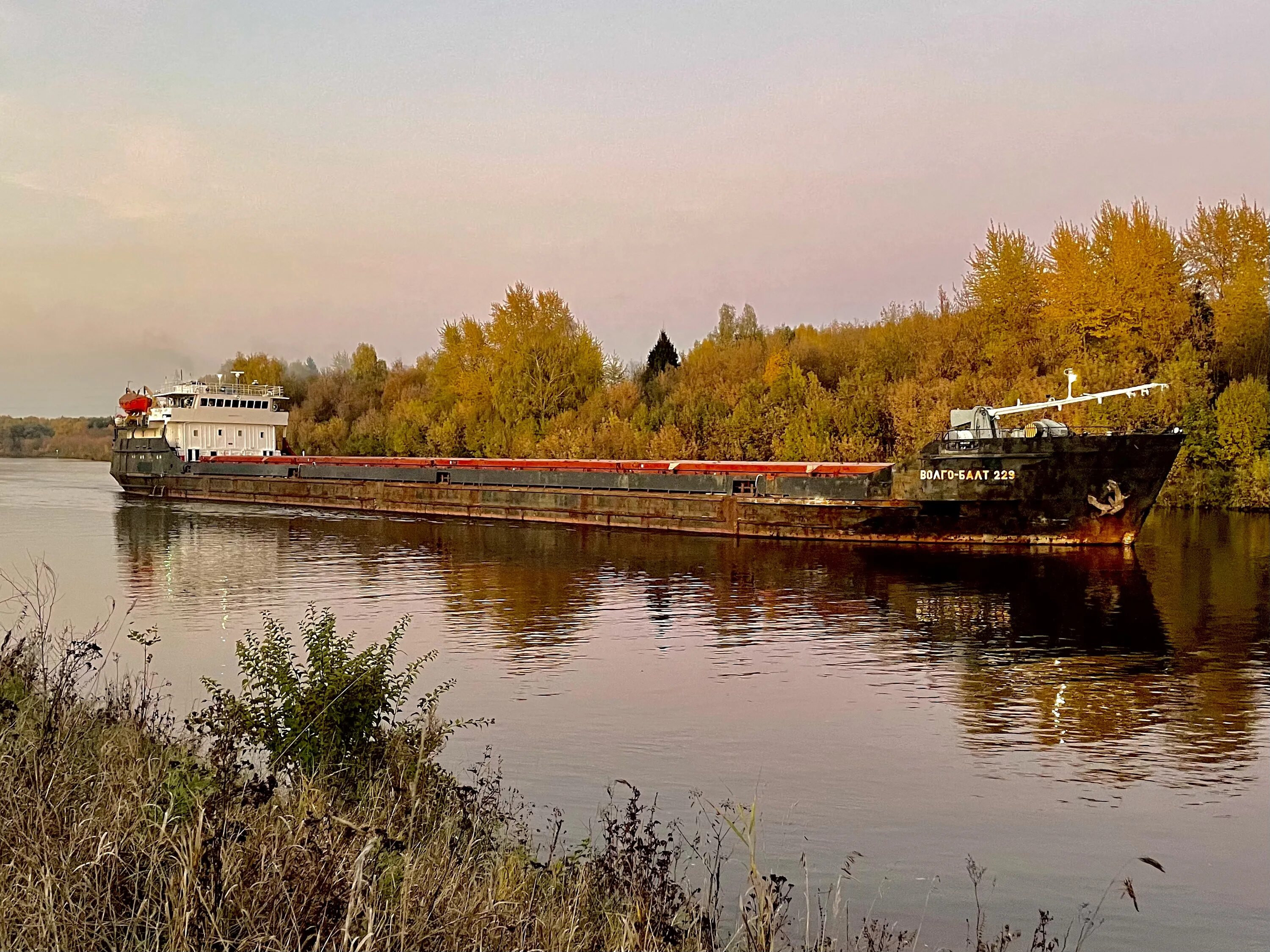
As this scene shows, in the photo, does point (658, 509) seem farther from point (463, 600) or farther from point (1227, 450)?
point (1227, 450)

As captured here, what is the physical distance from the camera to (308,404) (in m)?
74.2

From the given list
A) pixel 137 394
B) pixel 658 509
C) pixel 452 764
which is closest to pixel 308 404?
pixel 137 394

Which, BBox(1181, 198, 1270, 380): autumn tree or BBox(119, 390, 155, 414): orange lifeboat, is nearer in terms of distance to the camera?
BBox(1181, 198, 1270, 380): autumn tree

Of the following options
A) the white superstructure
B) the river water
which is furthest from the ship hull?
the white superstructure

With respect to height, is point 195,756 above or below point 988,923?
above

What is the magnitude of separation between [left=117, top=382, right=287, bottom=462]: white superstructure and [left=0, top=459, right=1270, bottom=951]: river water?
72.8 ft

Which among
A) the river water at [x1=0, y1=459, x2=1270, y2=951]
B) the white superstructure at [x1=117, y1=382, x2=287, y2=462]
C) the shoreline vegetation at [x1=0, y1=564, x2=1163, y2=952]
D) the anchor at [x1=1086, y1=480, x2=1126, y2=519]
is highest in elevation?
the white superstructure at [x1=117, y1=382, x2=287, y2=462]

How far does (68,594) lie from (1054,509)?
72.4ft

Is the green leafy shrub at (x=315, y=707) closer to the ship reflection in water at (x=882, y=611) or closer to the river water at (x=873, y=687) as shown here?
the river water at (x=873, y=687)

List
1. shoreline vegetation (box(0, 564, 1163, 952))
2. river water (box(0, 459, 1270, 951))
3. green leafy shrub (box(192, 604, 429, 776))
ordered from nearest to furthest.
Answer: shoreline vegetation (box(0, 564, 1163, 952)), river water (box(0, 459, 1270, 951)), green leafy shrub (box(192, 604, 429, 776))

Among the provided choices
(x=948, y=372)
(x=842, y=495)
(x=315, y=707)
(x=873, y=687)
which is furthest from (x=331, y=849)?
(x=948, y=372)

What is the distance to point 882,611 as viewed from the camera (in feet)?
60.5

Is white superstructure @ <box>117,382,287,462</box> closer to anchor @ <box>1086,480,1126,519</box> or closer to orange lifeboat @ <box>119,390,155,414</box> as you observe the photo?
orange lifeboat @ <box>119,390,155,414</box>

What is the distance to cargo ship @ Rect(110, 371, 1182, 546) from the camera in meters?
25.8
